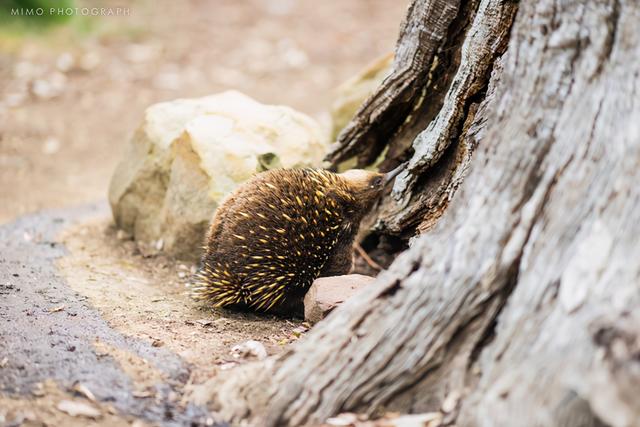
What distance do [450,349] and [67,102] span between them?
765 centimetres

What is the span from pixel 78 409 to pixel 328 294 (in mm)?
1529

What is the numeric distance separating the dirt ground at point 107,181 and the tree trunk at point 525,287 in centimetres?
51

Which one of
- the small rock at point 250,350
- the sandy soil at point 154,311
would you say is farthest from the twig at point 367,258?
the small rock at point 250,350

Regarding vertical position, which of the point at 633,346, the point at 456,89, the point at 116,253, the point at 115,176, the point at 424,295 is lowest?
the point at 116,253

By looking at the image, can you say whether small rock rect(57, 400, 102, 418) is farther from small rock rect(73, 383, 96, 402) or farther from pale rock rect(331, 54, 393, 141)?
pale rock rect(331, 54, 393, 141)

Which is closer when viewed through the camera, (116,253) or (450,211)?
(450,211)

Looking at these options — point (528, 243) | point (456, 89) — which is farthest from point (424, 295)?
point (456, 89)

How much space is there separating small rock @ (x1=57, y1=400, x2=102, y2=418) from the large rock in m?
2.19

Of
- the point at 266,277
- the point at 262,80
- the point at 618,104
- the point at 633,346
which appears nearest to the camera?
the point at 633,346

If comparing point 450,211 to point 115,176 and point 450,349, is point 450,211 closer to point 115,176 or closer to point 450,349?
point 450,349

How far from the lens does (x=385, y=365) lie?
243 cm

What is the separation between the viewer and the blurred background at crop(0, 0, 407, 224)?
7605 mm

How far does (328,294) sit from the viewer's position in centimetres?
367

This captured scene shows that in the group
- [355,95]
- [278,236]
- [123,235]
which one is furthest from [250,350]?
[355,95]
